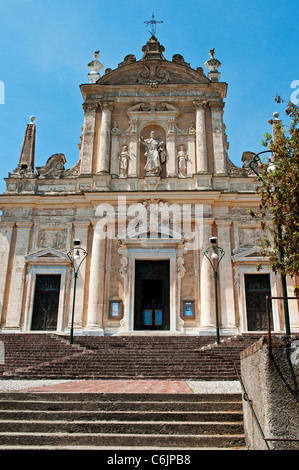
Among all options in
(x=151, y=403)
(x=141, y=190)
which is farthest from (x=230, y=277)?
(x=151, y=403)

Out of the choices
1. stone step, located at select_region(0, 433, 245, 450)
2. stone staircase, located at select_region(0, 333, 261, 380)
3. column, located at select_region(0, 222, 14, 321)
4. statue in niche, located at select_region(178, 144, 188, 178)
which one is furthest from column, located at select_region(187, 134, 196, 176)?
stone step, located at select_region(0, 433, 245, 450)

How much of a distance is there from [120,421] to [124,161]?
16725 mm

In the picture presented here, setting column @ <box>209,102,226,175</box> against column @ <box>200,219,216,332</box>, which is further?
column @ <box>209,102,226,175</box>

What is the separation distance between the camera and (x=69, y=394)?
7031 millimetres

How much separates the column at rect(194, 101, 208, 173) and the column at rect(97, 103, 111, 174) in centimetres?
459

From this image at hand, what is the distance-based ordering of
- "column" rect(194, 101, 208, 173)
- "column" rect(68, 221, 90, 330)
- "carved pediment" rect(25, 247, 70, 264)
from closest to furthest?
"column" rect(68, 221, 90, 330), "carved pediment" rect(25, 247, 70, 264), "column" rect(194, 101, 208, 173)

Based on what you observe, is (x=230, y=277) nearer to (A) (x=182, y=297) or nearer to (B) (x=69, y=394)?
(A) (x=182, y=297)

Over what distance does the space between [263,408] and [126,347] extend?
1025 centimetres

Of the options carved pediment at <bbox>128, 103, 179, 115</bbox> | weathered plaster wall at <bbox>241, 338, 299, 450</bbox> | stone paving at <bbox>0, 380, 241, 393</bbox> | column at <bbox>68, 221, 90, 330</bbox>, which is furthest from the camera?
carved pediment at <bbox>128, 103, 179, 115</bbox>

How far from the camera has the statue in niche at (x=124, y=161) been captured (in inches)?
851

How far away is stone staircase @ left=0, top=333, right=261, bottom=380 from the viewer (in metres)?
11.8

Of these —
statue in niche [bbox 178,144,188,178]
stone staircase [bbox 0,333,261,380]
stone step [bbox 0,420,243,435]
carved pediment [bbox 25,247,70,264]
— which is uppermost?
statue in niche [bbox 178,144,188,178]

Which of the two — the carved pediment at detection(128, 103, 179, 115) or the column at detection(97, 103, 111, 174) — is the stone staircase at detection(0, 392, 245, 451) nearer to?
the column at detection(97, 103, 111, 174)

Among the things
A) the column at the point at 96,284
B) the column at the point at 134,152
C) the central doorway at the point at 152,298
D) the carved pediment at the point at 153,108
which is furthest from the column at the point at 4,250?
the carved pediment at the point at 153,108
